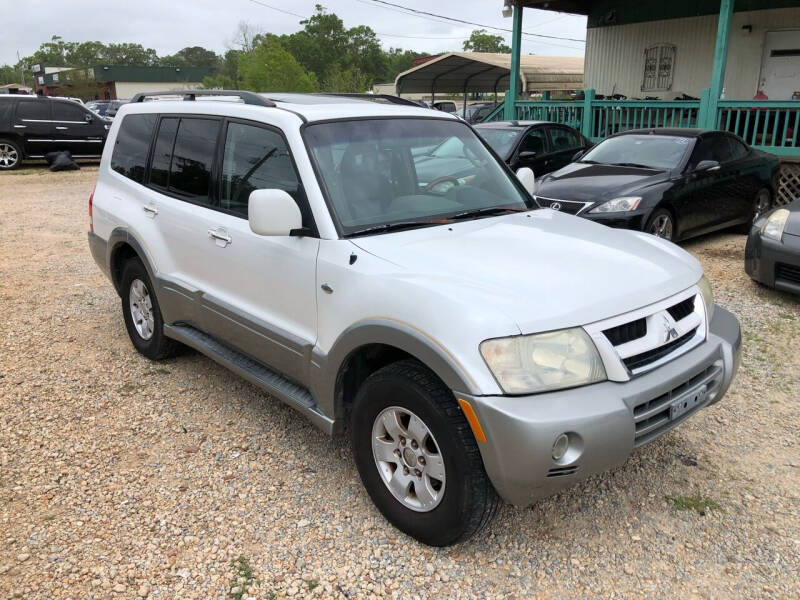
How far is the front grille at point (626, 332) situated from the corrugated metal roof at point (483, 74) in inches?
777

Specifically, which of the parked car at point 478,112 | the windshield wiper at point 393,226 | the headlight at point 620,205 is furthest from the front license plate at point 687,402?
the parked car at point 478,112

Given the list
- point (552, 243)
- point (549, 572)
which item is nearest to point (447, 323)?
point (552, 243)

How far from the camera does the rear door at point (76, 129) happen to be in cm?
1773

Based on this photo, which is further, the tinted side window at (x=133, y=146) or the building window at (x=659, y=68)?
the building window at (x=659, y=68)

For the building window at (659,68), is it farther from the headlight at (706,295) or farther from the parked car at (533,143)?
the headlight at (706,295)

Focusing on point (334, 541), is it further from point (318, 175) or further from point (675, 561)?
point (318, 175)

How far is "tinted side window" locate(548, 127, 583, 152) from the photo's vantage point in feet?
36.3

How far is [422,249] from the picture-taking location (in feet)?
10.0

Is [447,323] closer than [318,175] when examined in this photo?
Yes

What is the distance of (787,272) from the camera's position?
5906 millimetres

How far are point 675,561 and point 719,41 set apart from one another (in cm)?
1068

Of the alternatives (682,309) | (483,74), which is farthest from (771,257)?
(483,74)

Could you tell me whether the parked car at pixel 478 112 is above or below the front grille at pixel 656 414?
above

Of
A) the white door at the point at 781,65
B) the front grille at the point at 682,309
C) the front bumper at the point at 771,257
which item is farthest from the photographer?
the white door at the point at 781,65
